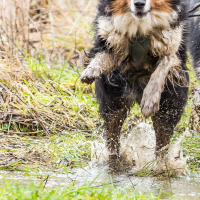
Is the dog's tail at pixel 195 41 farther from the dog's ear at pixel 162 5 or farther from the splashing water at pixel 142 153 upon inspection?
the dog's ear at pixel 162 5

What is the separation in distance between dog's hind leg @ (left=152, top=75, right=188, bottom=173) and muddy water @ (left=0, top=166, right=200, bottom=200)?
49cm

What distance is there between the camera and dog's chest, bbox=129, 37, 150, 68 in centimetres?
411

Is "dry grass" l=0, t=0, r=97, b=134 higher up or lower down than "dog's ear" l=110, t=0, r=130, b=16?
lower down

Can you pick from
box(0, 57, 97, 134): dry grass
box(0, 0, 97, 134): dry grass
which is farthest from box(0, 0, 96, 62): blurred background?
box(0, 57, 97, 134): dry grass

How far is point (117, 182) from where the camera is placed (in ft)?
11.8

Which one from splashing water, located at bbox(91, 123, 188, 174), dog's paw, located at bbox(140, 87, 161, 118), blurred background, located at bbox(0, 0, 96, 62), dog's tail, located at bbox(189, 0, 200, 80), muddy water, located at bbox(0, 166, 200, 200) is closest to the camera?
muddy water, located at bbox(0, 166, 200, 200)

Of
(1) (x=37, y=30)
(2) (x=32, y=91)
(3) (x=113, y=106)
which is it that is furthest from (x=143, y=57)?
(1) (x=37, y=30)

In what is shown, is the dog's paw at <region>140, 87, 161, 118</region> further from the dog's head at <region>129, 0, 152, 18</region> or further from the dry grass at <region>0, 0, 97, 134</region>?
the dry grass at <region>0, 0, 97, 134</region>

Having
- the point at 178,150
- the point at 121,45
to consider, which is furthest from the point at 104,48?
the point at 178,150

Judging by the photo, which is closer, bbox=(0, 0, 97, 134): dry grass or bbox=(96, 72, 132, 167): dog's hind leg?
bbox=(96, 72, 132, 167): dog's hind leg

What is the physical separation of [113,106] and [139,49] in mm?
668

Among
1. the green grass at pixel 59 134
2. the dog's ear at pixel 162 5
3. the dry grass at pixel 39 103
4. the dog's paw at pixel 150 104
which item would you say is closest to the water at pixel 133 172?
the green grass at pixel 59 134

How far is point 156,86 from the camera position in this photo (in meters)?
3.84

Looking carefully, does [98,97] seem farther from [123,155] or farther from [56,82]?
[56,82]
